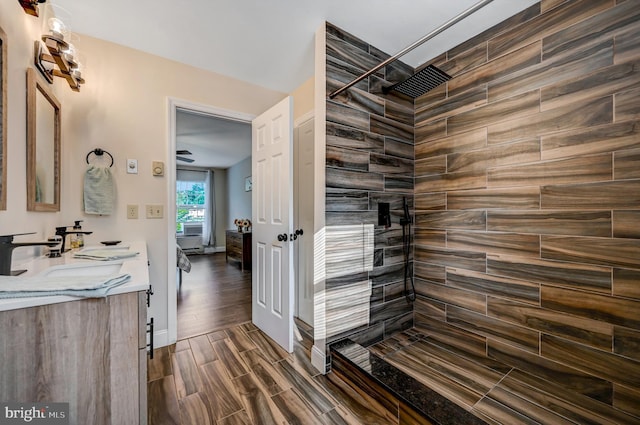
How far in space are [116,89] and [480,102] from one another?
9.31 feet

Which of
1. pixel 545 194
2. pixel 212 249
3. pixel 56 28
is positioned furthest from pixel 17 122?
pixel 212 249

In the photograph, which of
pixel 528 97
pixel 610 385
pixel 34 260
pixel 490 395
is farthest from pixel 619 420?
pixel 34 260

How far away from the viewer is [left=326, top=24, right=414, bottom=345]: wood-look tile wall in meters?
1.87

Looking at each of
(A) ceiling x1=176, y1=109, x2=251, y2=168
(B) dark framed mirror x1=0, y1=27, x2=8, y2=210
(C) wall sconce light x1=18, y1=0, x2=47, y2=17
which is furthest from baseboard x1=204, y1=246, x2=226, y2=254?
(C) wall sconce light x1=18, y1=0, x2=47, y2=17

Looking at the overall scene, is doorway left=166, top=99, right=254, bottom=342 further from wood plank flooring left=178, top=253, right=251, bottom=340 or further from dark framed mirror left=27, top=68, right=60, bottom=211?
dark framed mirror left=27, top=68, right=60, bottom=211

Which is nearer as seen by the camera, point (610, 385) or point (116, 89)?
point (610, 385)

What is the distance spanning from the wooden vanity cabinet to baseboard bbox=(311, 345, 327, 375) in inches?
45.2

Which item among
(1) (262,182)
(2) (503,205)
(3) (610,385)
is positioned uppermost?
(1) (262,182)

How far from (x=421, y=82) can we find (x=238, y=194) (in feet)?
19.2

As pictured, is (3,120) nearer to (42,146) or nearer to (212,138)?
(42,146)

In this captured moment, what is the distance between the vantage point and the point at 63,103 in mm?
1860

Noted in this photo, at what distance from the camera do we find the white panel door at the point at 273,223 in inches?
81.4

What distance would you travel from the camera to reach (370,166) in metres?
2.05

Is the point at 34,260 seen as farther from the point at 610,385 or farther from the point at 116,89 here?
the point at 610,385
